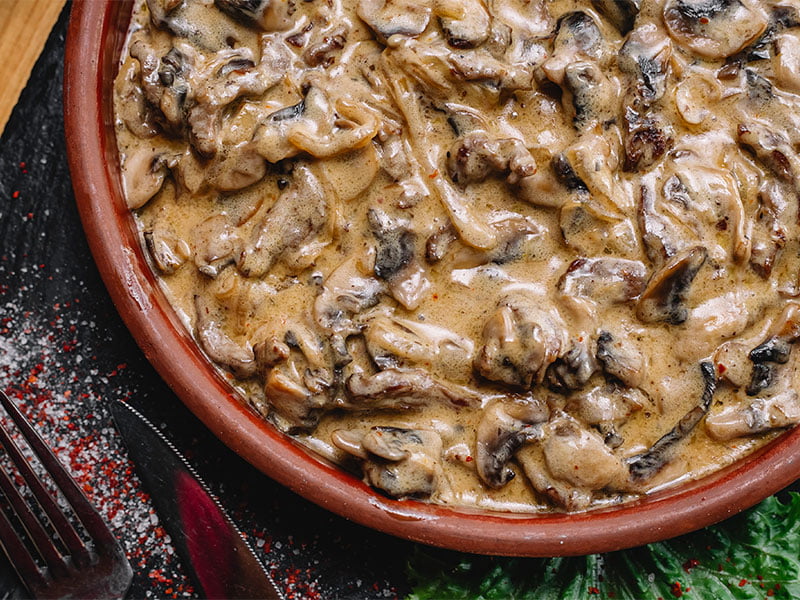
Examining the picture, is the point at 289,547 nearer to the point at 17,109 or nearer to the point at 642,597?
the point at 642,597

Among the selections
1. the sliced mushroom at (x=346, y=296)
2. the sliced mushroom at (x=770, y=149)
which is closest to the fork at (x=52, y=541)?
the sliced mushroom at (x=346, y=296)

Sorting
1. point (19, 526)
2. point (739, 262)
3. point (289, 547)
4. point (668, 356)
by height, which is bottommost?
point (289, 547)

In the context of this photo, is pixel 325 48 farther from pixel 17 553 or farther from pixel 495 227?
pixel 17 553

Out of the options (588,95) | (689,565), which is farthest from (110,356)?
(689,565)

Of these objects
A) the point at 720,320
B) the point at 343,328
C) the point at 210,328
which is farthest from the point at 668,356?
the point at 210,328

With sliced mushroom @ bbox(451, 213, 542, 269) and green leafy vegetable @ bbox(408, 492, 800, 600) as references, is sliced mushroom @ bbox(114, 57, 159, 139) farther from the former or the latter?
green leafy vegetable @ bbox(408, 492, 800, 600)

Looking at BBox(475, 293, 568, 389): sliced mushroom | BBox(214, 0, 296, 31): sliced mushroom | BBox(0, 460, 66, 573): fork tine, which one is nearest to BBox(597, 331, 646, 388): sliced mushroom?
BBox(475, 293, 568, 389): sliced mushroom
